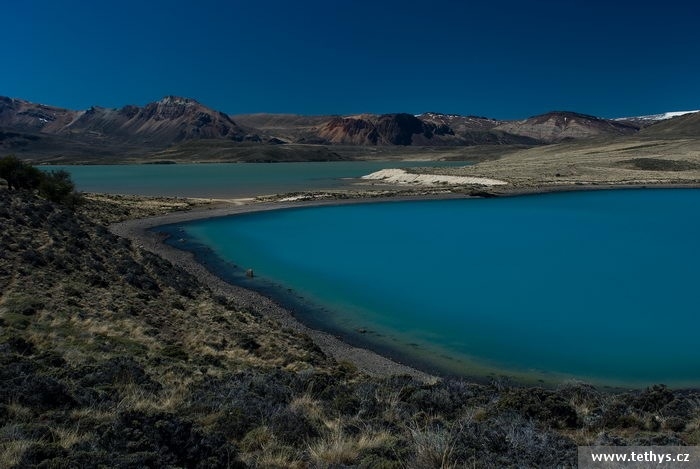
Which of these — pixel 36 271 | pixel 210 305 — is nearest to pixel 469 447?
pixel 210 305

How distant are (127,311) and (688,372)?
14.8 m

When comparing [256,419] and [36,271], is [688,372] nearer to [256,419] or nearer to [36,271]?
[256,419]

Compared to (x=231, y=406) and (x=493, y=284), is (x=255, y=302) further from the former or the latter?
(x=231, y=406)

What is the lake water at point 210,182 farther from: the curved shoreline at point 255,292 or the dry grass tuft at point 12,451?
the dry grass tuft at point 12,451

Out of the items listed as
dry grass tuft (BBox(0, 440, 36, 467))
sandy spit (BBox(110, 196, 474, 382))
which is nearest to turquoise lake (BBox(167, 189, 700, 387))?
sandy spit (BBox(110, 196, 474, 382))

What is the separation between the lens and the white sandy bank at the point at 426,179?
73.9 m

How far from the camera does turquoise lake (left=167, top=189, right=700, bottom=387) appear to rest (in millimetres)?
14398

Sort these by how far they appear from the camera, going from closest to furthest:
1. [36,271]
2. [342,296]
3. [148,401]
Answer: [148,401] < [36,271] < [342,296]

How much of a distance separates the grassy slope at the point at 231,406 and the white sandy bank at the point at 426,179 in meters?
64.0

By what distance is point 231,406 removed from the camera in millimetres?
6469

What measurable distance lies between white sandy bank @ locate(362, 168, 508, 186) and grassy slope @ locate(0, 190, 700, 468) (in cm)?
6400

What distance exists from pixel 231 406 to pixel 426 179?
7721 cm

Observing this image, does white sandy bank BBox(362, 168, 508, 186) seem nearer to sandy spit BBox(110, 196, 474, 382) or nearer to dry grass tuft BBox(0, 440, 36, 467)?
sandy spit BBox(110, 196, 474, 382)

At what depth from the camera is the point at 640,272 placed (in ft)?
81.6
